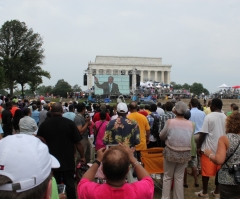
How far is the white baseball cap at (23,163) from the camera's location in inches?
52.2

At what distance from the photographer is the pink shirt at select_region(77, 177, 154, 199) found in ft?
7.06

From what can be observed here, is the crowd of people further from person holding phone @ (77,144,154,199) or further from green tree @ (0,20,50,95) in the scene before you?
green tree @ (0,20,50,95)

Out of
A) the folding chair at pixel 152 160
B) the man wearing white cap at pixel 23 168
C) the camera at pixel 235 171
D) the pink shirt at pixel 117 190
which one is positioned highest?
the man wearing white cap at pixel 23 168

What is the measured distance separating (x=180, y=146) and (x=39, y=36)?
47.0 meters

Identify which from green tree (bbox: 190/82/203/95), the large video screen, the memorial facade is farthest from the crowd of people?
green tree (bbox: 190/82/203/95)

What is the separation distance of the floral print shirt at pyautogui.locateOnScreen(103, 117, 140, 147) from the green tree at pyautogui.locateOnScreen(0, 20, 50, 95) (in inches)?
1678

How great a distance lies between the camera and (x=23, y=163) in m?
1.35

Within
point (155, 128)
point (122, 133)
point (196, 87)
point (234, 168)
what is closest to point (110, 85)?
point (155, 128)

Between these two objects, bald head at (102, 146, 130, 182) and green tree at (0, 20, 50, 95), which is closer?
bald head at (102, 146, 130, 182)

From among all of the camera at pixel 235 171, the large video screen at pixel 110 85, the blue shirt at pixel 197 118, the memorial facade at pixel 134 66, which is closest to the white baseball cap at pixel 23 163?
the camera at pixel 235 171

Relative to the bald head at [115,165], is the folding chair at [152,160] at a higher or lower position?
lower

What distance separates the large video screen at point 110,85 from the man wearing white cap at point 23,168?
34.8 meters

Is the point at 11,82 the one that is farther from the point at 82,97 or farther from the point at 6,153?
the point at 6,153

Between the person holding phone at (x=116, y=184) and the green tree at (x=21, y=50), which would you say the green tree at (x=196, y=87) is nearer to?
the green tree at (x=21, y=50)
